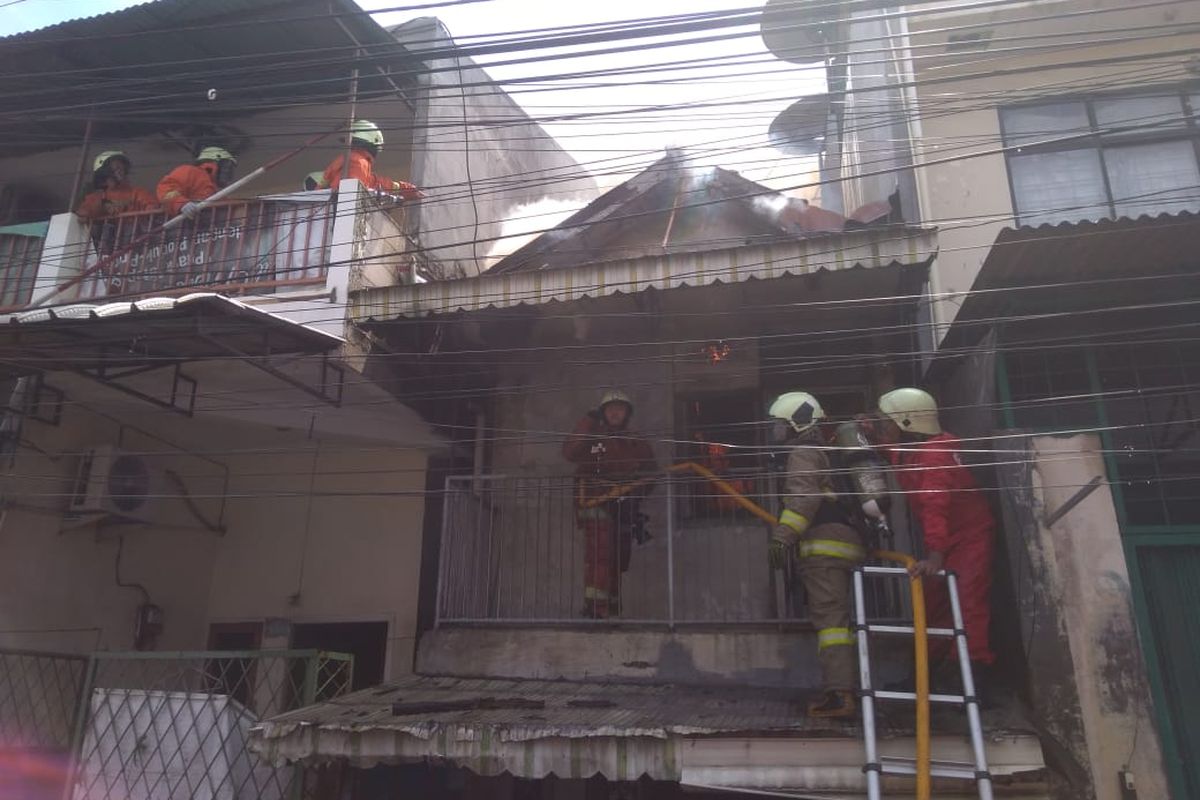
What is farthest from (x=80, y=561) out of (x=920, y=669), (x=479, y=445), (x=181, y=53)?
(x=920, y=669)

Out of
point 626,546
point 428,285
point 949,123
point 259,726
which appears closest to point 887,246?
point 949,123

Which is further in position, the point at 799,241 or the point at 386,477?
the point at 386,477

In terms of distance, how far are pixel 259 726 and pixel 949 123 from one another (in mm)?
7665

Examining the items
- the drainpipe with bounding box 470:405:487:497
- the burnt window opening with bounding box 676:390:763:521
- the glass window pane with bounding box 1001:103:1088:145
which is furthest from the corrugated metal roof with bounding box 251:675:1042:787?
the glass window pane with bounding box 1001:103:1088:145

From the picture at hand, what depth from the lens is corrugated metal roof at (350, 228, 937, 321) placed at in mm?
6062

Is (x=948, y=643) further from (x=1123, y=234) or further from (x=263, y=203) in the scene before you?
(x=263, y=203)

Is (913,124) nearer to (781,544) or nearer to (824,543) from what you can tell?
(824,543)

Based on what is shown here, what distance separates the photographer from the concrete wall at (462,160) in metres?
9.14

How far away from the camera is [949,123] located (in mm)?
7812

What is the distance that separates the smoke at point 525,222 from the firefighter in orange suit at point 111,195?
3979 millimetres

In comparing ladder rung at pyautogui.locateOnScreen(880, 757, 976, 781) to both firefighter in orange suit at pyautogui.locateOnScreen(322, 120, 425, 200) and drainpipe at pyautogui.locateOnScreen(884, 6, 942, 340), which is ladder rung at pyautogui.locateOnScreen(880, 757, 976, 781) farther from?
firefighter in orange suit at pyautogui.locateOnScreen(322, 120, 425, 200)

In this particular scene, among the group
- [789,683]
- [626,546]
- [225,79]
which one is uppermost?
[225,79]

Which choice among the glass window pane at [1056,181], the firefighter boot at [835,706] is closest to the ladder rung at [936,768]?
the firefighter boot at [835,706]

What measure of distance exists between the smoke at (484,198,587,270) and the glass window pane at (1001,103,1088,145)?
517 centimetres
